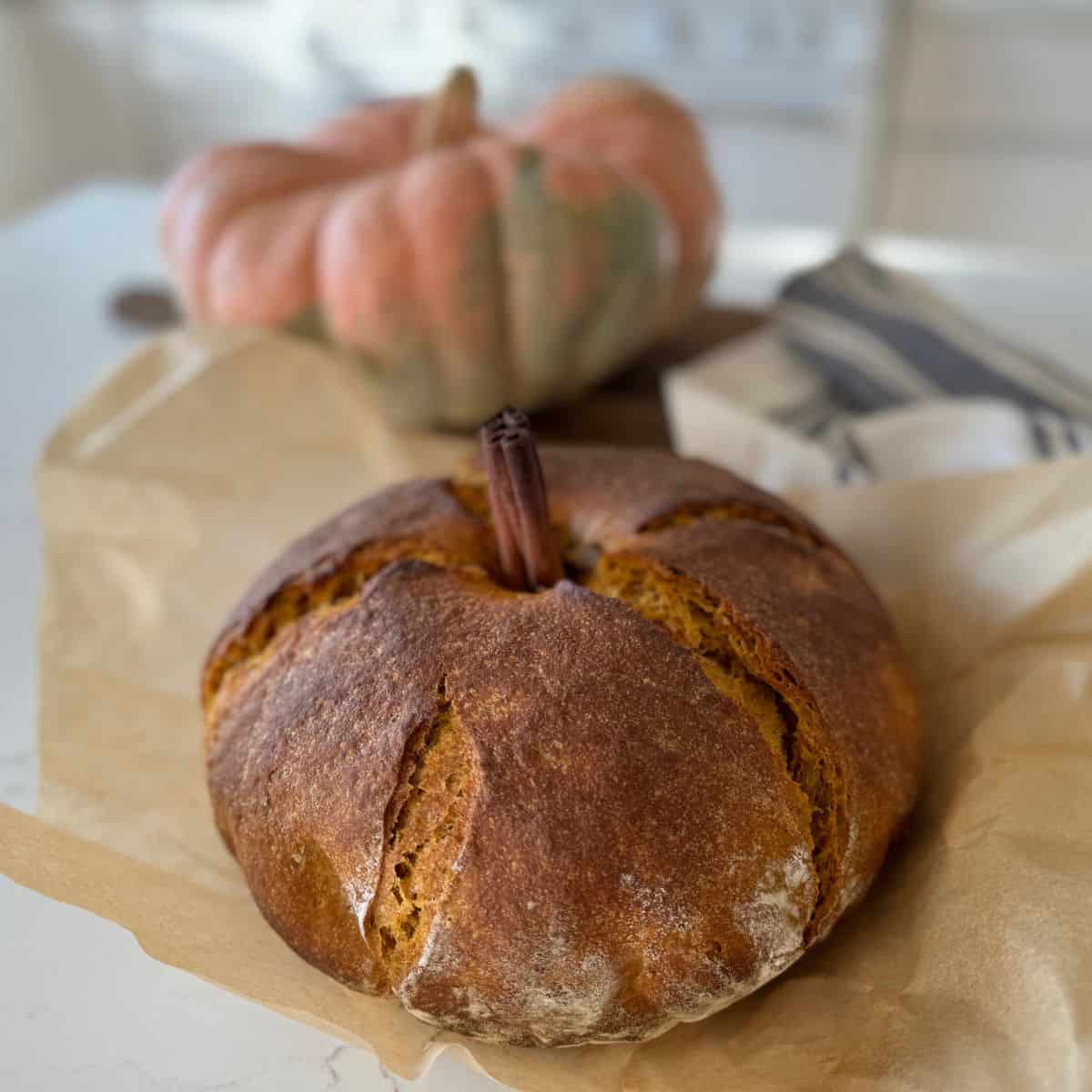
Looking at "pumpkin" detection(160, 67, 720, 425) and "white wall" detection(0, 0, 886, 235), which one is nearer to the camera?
"pumpkin" detection(160, 67, 720, 425)

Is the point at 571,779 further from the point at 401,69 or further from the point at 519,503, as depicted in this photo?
the point at 401,69

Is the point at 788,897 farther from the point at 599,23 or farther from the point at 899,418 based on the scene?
the point at 599,23

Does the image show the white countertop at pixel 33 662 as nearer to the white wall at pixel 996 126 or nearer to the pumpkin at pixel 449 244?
the pumpkin at pixel 449 244

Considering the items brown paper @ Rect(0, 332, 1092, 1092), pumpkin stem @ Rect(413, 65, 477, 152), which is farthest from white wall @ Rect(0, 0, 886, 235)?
brown paper @ Rect(0, 332, 1092, 1092)

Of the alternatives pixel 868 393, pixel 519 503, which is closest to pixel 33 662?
pixel 519 503

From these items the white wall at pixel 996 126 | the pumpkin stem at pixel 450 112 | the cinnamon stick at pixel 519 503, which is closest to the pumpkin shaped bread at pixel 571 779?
the cinnamon stick at pixel 519 503

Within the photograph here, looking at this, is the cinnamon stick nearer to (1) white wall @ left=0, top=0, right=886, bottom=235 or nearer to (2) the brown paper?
(2) the brown paper
